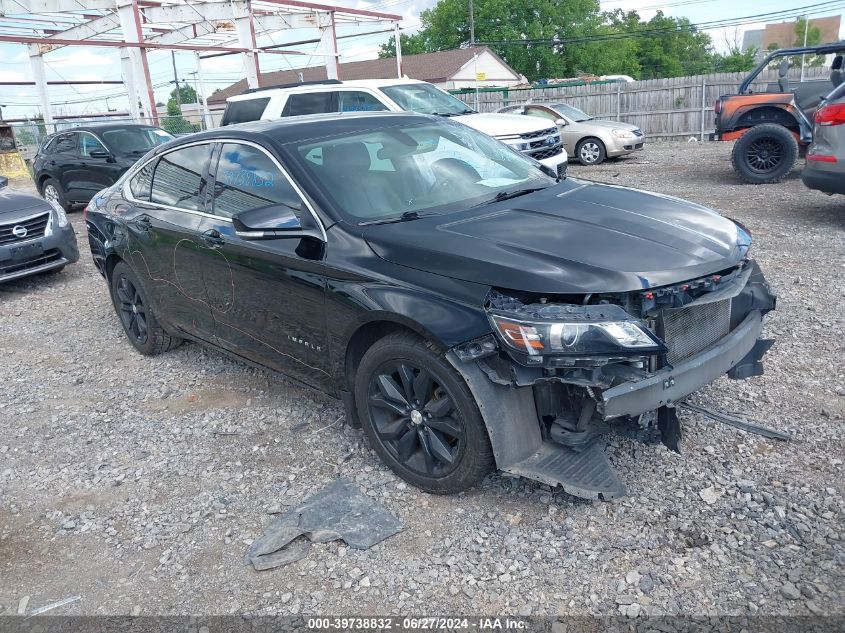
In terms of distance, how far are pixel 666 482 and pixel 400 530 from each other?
1.31 meters

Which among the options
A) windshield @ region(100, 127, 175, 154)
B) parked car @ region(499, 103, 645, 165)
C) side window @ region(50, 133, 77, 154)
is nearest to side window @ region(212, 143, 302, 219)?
windshield @ region(100, 127, 175, 154)

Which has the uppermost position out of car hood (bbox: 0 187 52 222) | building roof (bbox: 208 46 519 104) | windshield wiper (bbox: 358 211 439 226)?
building roof (bbox: 208 46 519 104)

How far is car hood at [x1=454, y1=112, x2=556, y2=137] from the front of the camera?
36.9 feet

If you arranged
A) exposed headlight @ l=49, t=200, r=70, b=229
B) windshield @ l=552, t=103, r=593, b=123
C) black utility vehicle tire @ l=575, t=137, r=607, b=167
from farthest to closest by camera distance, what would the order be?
windshield @ l=552, t=103, r=593, b=123, black utility vehicle tire @ l=575, t=137, r=607, b=167, exposed headlight @ l=49, t=200, r=70, b=229

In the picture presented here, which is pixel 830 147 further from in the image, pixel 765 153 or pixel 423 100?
pixel 423 100

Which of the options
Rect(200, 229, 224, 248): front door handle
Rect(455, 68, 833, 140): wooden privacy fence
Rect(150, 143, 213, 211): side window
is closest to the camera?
Rect(200, 229, 224, 248): front door handle

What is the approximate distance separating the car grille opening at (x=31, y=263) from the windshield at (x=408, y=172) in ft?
18.2

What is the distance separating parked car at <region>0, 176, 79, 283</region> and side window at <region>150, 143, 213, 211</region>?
3901 millimetres

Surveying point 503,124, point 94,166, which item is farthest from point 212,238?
point 94,166

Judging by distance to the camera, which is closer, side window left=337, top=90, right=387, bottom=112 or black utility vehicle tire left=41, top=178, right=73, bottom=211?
side window left=337, top=90, right=387, bottom=112

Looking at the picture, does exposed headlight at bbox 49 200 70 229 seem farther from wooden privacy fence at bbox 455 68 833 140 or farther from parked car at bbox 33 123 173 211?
wooden privacy fence at bbox 455 68 833 140

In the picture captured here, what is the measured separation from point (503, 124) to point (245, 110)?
14.0 feet

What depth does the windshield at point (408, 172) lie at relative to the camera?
367cm

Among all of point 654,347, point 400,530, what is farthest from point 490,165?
point 400,530
